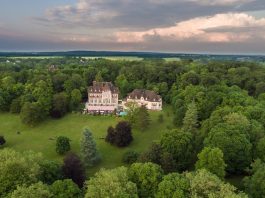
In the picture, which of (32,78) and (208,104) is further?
(32,78)

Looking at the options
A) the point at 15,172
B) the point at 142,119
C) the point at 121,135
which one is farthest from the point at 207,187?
the point at 142,119

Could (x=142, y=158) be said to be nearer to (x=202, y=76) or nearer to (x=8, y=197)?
(x=8, y=197)

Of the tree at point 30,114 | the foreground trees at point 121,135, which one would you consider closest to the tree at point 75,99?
the tree at point 30,114

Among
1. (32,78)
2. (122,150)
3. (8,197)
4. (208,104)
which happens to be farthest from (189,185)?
(32,78)

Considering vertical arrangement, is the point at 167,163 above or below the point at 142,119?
below

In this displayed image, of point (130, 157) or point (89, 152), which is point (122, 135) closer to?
point (130, 157)

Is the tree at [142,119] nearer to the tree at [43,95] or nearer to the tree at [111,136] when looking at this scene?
the tree at [111,136]

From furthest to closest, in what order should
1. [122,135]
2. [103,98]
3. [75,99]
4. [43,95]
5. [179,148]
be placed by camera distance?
[103,98] < [75,99] < [43,95] < [122,135] < [179,148]

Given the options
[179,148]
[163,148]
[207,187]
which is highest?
[207,187]
